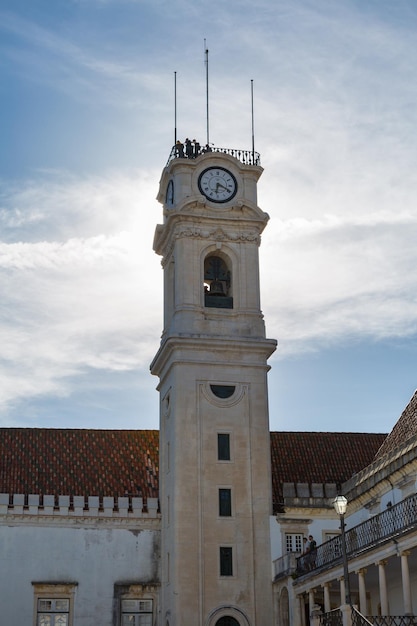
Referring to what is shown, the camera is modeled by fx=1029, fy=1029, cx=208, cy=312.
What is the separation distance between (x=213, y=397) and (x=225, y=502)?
418 centimetres

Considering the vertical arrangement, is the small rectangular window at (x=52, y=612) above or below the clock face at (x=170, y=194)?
below

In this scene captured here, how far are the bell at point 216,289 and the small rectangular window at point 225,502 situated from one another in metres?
8.47

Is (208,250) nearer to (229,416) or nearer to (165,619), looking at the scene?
(229,416)

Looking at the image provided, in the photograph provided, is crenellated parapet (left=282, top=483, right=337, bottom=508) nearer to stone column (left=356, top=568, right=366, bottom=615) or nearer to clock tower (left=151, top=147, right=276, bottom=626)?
clock tower (left=151, top=147, right=276, bottom=626)

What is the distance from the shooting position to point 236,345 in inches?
1628

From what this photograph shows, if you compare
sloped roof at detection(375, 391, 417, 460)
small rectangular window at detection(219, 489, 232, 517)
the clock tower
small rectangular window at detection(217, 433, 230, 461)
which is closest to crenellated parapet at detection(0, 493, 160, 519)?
the clock tower

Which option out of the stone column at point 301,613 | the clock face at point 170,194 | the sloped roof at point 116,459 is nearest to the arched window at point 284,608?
the stone column at point 301,613

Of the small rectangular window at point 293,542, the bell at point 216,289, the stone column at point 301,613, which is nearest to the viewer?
the stone column at point 301,613

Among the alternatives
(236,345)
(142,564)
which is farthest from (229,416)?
(142,564)

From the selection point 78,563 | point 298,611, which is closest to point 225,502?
point 298,611

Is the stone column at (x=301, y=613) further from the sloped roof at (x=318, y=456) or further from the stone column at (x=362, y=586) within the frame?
the stone column at (x=362, y=586)

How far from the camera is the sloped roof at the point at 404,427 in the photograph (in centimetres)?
3625

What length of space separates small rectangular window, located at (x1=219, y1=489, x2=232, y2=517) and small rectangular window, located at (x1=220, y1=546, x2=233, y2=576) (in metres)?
1.32

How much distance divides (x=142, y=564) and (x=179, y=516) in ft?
10.9
